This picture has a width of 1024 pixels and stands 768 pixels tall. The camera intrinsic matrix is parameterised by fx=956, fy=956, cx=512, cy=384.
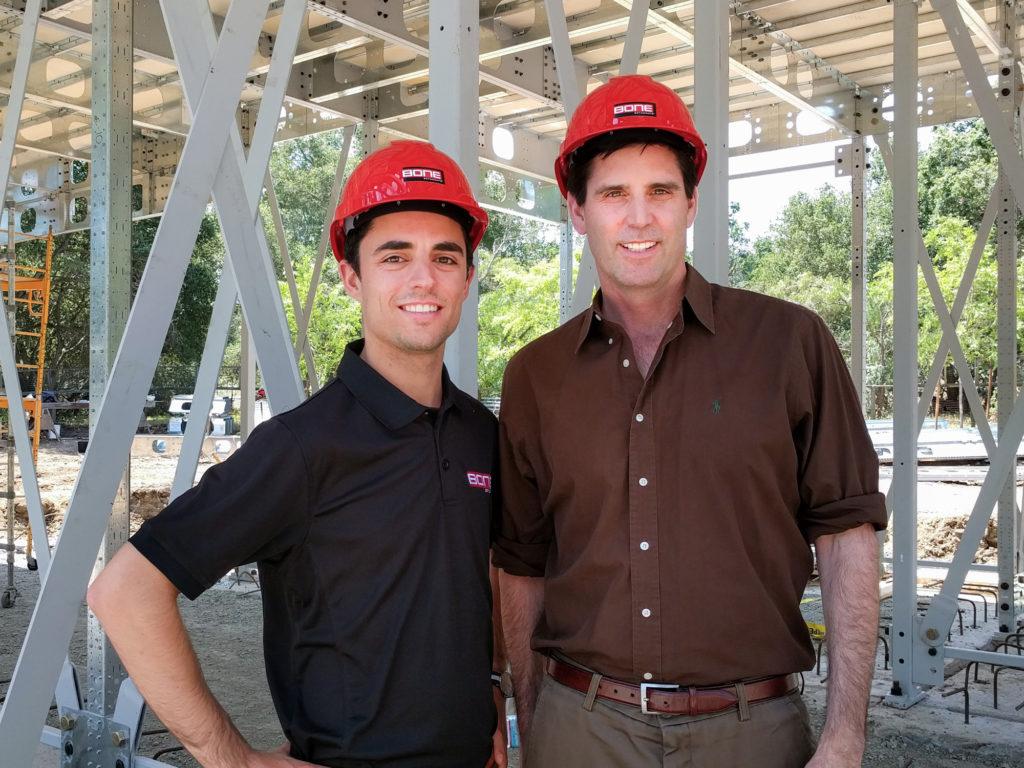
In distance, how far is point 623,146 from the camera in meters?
2.48

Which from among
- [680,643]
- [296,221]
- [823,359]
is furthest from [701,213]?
[296,221]

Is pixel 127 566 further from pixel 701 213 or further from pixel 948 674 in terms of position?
pixel 948 674

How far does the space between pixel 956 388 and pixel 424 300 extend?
38453mm

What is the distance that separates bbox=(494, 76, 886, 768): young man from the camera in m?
2.28

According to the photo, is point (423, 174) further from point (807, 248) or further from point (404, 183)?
point (807, 248)

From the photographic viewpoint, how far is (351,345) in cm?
251

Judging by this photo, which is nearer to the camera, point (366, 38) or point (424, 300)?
point (424, 300)

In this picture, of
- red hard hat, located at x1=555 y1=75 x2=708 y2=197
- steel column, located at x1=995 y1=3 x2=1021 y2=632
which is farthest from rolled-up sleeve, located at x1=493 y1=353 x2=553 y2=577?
steel column, located at x1=995 y1=3 x2=1021 y2=632

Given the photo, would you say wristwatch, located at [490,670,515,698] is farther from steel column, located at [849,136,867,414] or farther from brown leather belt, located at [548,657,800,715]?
steel column, located at [849,136,867,414]

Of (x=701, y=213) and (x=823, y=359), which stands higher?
(x=701, y=213)

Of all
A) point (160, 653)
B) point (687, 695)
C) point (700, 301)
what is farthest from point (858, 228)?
point (160, 653)

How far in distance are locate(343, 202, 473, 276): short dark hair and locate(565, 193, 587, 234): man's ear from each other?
292 millimetres

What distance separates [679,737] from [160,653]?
119cm

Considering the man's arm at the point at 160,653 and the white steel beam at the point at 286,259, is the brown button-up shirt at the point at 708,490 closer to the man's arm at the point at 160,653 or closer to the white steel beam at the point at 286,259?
the man's arm at the point at 160,653
